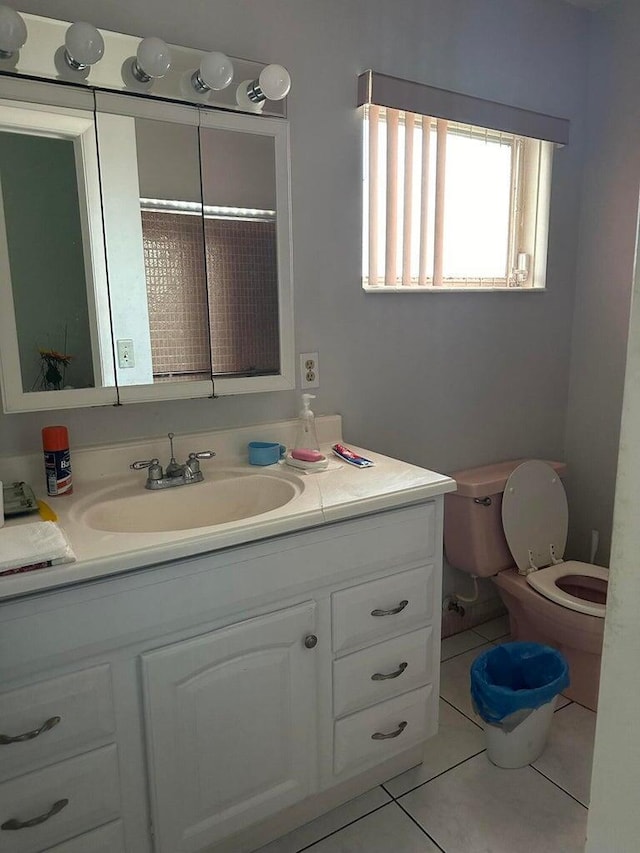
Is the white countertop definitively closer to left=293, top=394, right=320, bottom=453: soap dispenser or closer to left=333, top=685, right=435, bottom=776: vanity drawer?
left=293, top=394, right=320, bottom=453: soap dispenser

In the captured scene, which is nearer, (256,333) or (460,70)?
(256,333)

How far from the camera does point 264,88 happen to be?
1530mm

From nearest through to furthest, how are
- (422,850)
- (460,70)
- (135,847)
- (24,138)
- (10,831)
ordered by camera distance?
(10,831)
(135,847)
(24,138)
(422,850)
(460,70)

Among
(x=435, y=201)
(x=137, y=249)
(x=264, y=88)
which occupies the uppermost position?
(x=264, y=88)

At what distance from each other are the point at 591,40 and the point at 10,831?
2.94 meters

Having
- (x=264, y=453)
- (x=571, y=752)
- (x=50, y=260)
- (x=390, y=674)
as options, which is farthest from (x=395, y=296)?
(x=571, y=752)

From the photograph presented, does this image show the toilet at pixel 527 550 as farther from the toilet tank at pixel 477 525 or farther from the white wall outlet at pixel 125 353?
the white wall outlet at pixel 125 353

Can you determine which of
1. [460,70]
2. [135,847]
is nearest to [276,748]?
[135,847]

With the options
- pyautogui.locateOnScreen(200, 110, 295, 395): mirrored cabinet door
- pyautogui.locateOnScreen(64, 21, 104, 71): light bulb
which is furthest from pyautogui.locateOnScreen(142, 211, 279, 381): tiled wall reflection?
pyautogui.locateOnScreen(64, 21, 104, 71): light bulb

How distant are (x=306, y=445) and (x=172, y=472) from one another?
395mm

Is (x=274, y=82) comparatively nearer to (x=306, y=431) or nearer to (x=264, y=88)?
(x=264, y=88)

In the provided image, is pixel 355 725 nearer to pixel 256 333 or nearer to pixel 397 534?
pixel 397 534

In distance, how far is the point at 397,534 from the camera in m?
1.46

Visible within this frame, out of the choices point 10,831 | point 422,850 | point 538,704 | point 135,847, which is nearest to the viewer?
point 10,831
